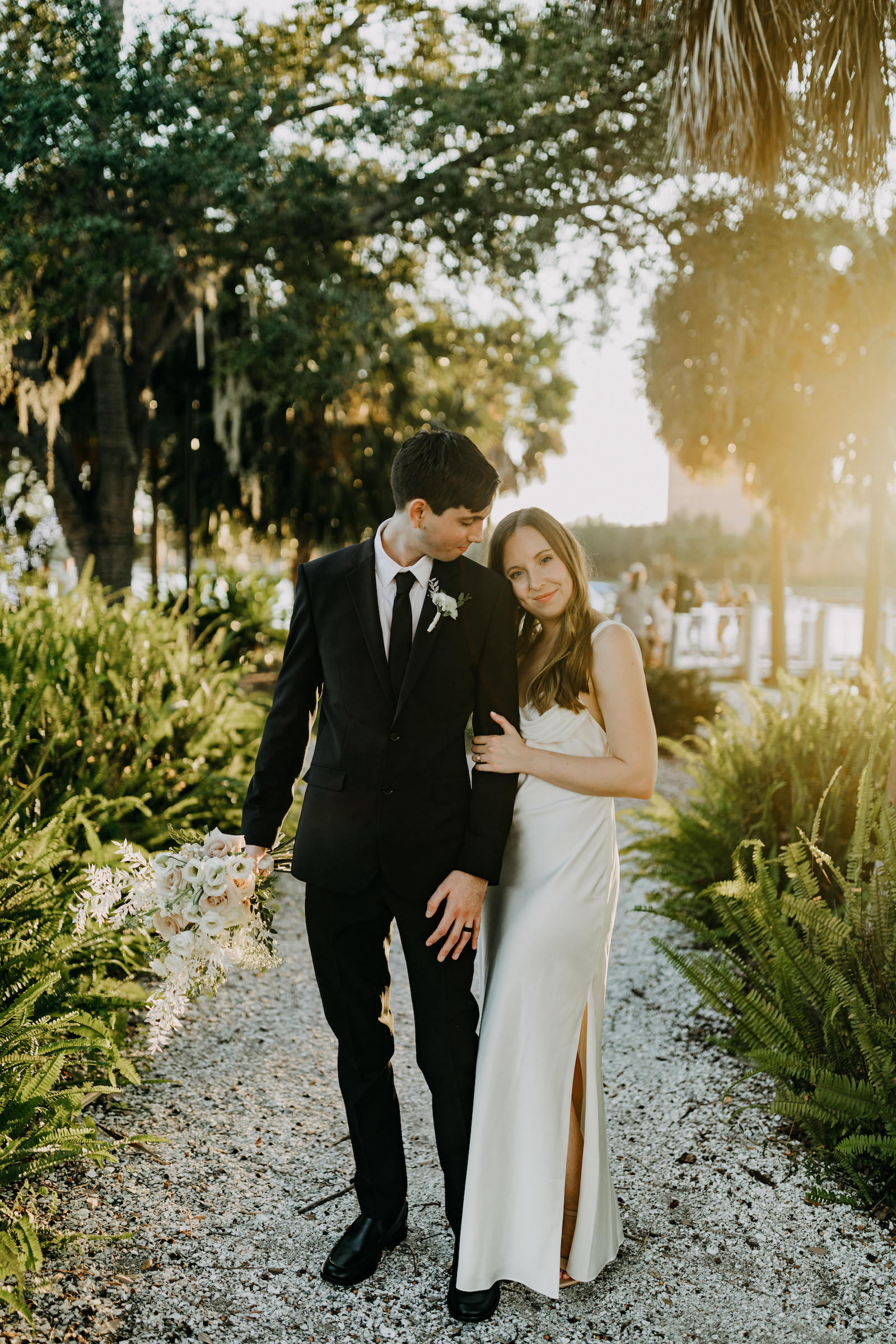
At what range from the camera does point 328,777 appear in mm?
2521

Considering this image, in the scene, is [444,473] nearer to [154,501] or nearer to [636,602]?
[636,602]

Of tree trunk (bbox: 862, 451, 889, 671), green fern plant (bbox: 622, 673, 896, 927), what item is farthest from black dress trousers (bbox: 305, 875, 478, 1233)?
tree trunk (bbox: 862, 451, 889, 671)

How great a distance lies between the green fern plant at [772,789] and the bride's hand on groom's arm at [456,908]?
266cm

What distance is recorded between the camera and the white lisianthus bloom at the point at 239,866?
2416 millimetres

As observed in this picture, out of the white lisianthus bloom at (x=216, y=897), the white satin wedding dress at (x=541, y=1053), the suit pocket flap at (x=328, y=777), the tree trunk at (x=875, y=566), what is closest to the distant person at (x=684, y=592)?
the tree trunk at (x=875, y=566)

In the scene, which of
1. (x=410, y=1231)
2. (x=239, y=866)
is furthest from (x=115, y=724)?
(x=410, y=1231)

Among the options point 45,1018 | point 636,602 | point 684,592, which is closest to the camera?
point 45,1018

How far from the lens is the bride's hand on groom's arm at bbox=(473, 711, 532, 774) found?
2.51m

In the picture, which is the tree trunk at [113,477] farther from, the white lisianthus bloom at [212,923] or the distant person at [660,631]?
the white lisianthus bloom at [212,923]

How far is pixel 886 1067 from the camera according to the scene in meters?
2.98

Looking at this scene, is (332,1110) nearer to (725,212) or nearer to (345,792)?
(345,792)

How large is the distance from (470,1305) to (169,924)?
1.25 metres

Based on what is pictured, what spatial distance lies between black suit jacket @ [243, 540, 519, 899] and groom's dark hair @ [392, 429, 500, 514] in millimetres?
211

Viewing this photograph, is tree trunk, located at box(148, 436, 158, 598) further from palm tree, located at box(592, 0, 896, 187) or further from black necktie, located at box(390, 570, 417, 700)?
black necktie, located at box(390, 570, 417, 700)
